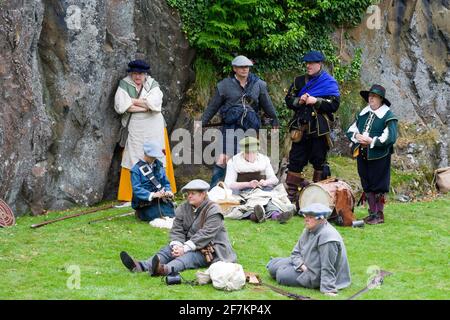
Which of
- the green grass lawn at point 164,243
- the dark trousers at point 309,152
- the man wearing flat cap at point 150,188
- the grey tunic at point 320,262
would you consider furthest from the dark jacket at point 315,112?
the grey tunic at point 320,262

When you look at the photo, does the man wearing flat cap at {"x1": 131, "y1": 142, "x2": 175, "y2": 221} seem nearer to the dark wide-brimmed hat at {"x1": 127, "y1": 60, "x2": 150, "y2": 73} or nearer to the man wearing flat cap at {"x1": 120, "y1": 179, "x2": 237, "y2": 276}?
the dark wide-brimmed hat at {"x1": 127, "y1": 60, "x2": 150, "y2": 73}

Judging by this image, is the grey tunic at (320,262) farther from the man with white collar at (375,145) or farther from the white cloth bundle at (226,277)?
the man with white collar at (375,145)

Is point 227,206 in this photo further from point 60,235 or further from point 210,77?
point 210,77

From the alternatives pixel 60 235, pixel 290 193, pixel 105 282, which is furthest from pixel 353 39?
pixel 105 282

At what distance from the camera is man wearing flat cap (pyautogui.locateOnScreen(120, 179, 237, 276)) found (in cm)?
811

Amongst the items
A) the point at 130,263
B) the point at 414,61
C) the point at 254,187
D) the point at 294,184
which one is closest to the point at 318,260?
the point at 130,263

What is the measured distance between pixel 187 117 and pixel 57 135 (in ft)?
7.72

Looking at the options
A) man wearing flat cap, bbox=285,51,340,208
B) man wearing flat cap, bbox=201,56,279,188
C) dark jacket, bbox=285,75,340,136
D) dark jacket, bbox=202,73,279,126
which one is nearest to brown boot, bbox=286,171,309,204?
man wearing flat cap, bbox=285,51,340,208

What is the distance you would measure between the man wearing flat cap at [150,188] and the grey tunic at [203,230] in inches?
69.1

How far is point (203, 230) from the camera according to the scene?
821 centimetres

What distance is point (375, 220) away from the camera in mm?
10766

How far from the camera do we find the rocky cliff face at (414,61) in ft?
48.1

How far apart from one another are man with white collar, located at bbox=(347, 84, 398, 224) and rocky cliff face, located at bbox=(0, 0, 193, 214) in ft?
11.6

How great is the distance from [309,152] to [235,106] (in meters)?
1.19
